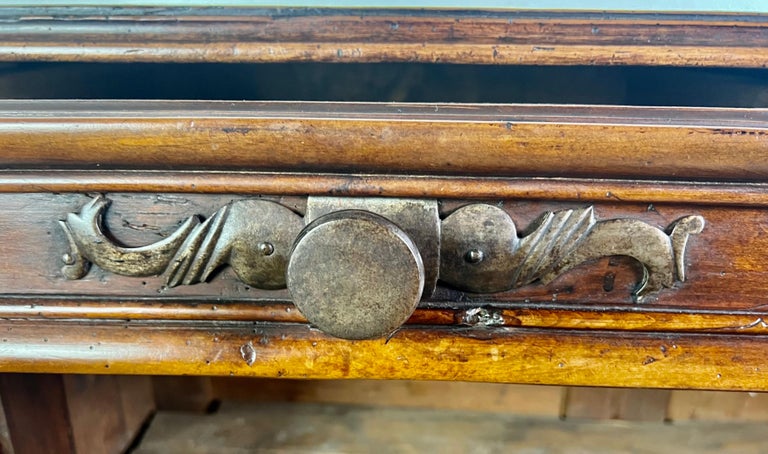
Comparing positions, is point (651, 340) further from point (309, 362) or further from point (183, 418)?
point (183, 418)

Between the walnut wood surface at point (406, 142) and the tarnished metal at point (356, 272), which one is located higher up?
the walnut wood surface at point (406, 142)

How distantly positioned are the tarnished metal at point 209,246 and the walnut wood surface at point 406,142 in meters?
0.03

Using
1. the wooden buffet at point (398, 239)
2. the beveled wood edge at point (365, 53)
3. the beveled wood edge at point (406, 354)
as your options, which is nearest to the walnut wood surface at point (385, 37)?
the beveled wood edge at point (365, 53)

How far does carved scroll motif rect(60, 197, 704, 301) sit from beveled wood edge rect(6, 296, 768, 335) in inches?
0.8

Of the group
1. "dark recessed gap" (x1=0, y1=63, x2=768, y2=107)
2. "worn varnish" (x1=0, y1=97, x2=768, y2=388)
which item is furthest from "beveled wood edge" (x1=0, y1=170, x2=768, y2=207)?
"dark recessed gap" (x1=0, y1=63, x2=768, y2=107)

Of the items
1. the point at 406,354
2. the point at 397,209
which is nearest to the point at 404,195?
the point at 397,209

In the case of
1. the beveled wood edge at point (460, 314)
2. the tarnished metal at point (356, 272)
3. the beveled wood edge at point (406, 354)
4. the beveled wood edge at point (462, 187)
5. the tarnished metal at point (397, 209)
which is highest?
the beveled wood edge at point (462, 187)

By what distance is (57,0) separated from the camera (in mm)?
441

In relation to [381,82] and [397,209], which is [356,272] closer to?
[397,209]

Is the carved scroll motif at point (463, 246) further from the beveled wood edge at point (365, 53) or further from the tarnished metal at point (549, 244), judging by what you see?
the beveled wood edge at point (365, 53)

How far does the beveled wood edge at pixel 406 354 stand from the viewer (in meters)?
0.34

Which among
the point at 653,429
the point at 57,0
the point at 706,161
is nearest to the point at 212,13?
the point at 57,0

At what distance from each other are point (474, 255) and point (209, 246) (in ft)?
0.51

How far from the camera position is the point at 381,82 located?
0.46m
